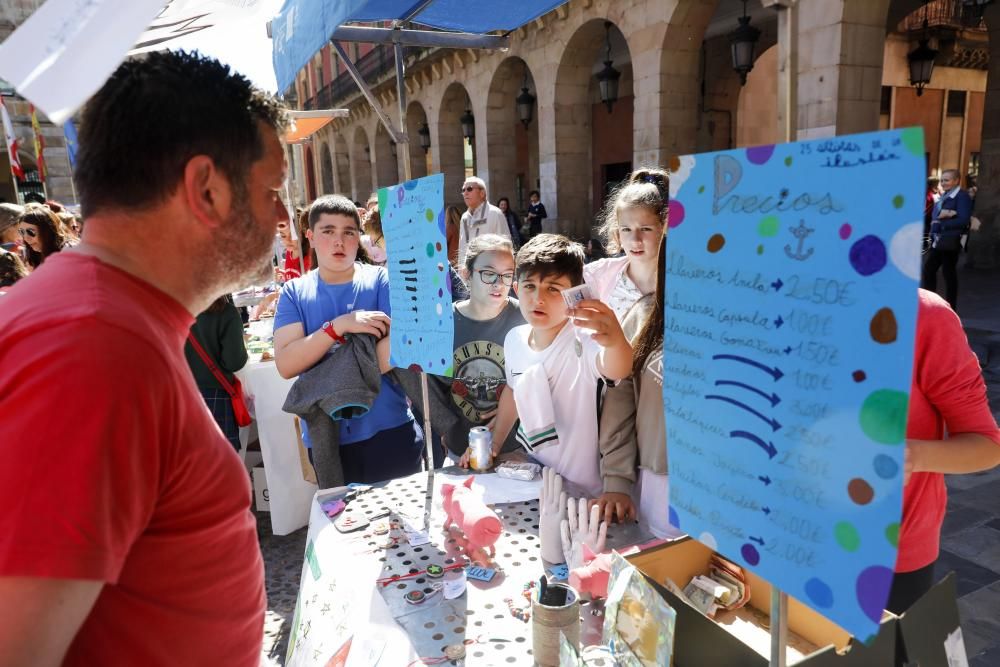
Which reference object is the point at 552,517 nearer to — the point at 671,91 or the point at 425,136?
the point at 671,91

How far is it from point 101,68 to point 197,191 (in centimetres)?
25

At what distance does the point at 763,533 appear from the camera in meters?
0.87

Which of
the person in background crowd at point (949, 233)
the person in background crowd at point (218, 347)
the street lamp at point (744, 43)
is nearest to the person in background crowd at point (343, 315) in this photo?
the person in background crowd at point (218, 347)

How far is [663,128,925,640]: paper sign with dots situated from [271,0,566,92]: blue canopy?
5.47ft

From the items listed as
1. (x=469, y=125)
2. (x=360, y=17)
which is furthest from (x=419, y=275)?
(x=469, y=125)

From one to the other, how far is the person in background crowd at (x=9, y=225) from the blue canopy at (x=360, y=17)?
3604 millimetres

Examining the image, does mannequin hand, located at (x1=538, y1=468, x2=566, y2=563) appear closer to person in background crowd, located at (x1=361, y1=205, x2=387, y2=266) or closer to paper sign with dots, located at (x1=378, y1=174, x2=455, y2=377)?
paper sign with dots, located at (x1=378, y1=174, x2=455, y2=377)

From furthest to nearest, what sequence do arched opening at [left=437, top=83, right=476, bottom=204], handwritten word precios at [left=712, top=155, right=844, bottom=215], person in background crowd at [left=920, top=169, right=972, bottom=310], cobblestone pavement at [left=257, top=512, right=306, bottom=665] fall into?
arched opening at [left=437, top=83, right=476, bottom=204], person in background crowd at [left=920, top=169, right=972, bottom=310], cobblestone pavement at [left=257, top=512, right=306, bottom=665], handwritten word precios at [left=712, top=155, right=844, bottom=215]

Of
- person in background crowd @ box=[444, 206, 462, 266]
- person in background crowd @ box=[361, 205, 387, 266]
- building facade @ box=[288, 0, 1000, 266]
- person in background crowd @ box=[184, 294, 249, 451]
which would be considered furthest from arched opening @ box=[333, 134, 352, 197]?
person in background crowd @ box=[184, 294, 249, 451]

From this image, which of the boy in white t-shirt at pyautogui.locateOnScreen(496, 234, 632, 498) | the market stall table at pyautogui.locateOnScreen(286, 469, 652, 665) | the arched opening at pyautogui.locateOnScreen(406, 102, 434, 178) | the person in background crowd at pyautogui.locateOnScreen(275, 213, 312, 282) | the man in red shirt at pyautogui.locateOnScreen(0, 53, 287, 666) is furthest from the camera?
the arched opening at pyautogui.locateOnScreen(406, 102, 434, 178)

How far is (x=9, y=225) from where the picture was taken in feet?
15.7

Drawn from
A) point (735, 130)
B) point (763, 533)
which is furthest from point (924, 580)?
point (735, 130)

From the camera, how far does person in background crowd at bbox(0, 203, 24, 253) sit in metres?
4.78

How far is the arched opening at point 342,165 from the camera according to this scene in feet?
87.9
